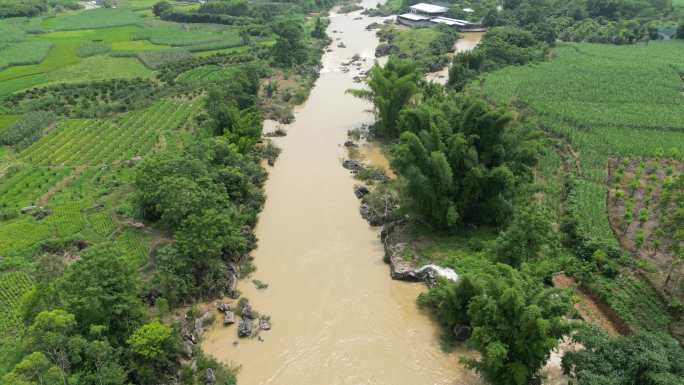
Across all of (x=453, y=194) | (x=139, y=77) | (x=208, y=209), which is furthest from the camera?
(x=139, y=77)

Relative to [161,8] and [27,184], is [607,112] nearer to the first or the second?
[27,184]

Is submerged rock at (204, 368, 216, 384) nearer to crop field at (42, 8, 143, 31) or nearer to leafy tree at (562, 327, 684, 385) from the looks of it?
leafy tree at (562, 327, 684, 385)

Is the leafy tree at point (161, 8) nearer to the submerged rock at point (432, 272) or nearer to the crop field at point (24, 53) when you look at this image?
the crop field at point (24, 53)

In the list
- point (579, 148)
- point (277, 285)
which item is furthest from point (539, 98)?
point (277, 285)

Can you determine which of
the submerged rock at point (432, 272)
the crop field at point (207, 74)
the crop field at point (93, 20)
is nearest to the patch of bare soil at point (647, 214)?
the submerged rock at point (432, 272)

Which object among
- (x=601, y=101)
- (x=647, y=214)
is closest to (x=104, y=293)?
(x=647, y=214)

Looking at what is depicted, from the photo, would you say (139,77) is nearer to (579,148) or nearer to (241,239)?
(241,239)

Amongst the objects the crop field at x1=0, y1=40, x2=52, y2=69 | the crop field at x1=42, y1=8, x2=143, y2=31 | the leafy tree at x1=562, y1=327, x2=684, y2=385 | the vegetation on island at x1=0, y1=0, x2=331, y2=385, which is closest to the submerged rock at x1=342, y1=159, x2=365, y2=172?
the vegetation on island at x1=0, y1=0, x2=331, y2=385
